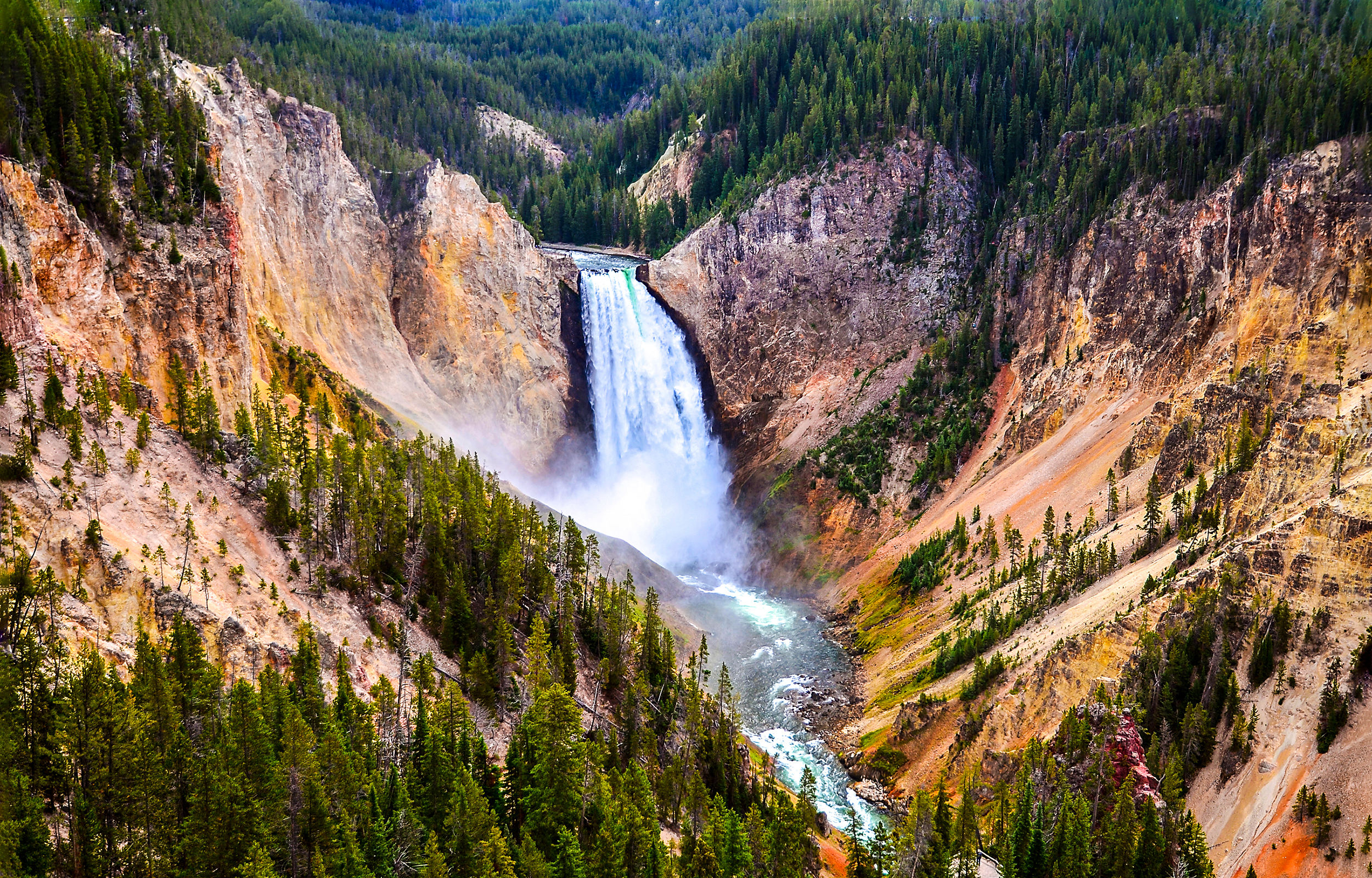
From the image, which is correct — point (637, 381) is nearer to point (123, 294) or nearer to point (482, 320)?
point (482, 320)

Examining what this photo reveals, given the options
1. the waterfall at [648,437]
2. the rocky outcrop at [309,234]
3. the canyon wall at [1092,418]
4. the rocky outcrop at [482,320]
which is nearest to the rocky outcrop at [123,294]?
the rocky outcrop at [309,234]

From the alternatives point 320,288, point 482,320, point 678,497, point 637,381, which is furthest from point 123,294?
point 637,381

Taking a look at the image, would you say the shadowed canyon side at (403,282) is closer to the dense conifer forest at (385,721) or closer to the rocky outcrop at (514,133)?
the dense conifer forest at (385,721)

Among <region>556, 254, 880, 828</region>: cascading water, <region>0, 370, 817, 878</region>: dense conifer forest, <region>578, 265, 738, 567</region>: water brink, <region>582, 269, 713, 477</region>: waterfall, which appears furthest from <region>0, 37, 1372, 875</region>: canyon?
<region>556, 254, 880, 828</region>: cascading water

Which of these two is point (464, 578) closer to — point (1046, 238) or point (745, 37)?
point (1046, 238)

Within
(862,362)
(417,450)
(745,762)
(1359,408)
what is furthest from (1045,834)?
(862,362)

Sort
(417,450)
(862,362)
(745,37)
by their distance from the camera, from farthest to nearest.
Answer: (745,37) → (862,362) → (417,450)
